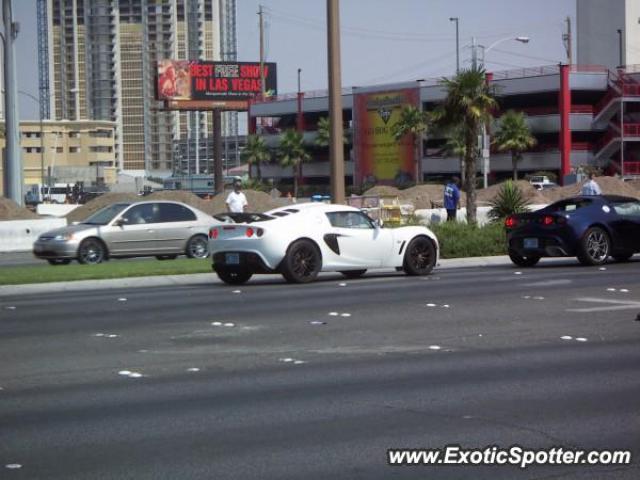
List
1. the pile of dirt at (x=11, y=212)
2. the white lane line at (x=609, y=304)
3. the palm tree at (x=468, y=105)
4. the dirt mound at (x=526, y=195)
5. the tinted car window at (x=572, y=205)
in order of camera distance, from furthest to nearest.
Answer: the dirt mound at (x=526, y=195)
the pile of dirt at (x=11, y=212)
the palm tree at (x=468, y=105)
the tinted car window at (x=572, y=205)
the white lane line at (x=609, y=304)

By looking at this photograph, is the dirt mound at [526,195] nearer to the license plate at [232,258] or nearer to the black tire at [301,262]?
the black tire at [301,262]

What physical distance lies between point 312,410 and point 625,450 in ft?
7.93

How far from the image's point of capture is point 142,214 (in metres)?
26.2

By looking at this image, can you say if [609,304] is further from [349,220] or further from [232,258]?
[232,258]

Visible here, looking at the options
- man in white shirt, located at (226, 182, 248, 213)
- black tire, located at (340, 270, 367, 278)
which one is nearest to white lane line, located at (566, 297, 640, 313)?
black tire, located at (340, 270, 367, 278)

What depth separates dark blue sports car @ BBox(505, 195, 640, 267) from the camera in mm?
21469

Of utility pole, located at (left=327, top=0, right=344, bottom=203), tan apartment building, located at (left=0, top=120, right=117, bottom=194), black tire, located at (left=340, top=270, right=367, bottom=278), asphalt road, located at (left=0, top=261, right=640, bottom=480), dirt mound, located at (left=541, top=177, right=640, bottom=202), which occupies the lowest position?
asphalt road, located at (left=0, top=261, right=640, bottom=480)

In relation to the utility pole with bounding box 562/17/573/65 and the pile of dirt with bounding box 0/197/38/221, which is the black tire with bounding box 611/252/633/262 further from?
the utility pole with bounding box 562/17/573/65

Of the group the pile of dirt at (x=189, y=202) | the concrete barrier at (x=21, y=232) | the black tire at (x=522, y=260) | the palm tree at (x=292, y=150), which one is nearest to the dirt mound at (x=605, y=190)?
the pile of dirt at (x=189, y=202)

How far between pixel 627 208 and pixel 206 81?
64036mm

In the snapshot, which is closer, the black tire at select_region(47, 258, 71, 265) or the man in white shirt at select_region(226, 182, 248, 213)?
the black tire at select_region(47, 258, 71, 265)

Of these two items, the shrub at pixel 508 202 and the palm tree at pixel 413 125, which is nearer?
the shrub at pixel 508 202

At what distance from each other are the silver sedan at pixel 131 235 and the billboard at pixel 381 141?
6419cm

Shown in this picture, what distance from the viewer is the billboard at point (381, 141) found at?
9038 cm
